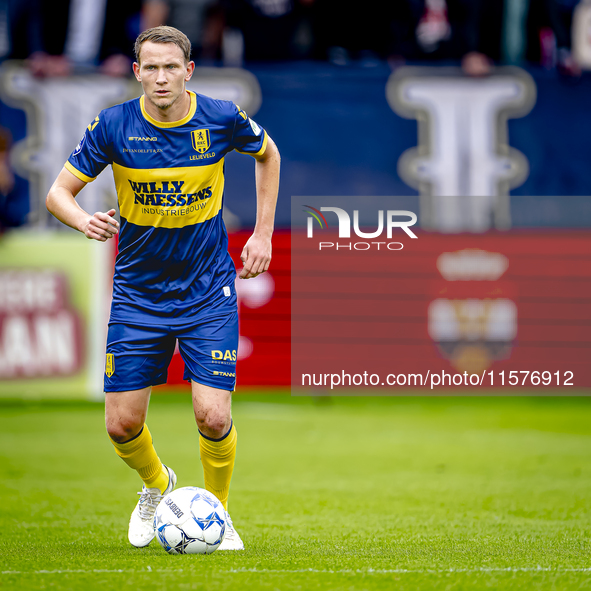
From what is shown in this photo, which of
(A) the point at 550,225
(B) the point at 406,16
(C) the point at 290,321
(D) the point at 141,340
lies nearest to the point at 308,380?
(C) the point at 290,321

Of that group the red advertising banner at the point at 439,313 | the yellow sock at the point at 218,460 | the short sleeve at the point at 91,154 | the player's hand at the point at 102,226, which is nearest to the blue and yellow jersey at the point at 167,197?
the short sleeve at the point at 91,154

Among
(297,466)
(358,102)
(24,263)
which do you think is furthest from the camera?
(358,102)

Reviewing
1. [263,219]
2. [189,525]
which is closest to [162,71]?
[263,219]

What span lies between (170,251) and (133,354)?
0.54m

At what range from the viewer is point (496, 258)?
1122 cm

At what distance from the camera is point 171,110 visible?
4.64 metres

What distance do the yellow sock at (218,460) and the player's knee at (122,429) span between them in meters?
0.34

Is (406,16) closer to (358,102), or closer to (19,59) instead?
(358,102)

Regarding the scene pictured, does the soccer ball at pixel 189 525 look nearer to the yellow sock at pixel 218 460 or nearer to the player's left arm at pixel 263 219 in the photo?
the yellow sock at pixel 218 460

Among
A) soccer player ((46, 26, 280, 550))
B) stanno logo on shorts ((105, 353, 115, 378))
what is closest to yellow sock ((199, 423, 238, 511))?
soccer player ((46, 26, 280, 550))

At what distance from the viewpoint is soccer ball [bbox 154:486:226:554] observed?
175 inches

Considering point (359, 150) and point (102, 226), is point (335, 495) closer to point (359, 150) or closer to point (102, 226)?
point (102, 226)

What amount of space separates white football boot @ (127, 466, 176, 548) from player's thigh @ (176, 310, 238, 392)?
0.75m

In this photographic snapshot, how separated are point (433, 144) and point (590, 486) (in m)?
6.16
